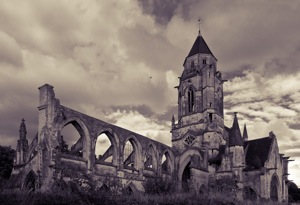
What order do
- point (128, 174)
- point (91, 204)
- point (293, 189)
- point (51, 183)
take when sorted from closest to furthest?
1. point (91, 204)
2. point (51, 183)
3. point (128, 174)
4. point (293, 189)

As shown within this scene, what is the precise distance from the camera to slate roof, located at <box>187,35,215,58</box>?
3934 cm

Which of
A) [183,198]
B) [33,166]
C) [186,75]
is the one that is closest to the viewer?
[183,198]

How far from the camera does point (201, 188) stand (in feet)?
101

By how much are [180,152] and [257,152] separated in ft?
23.7

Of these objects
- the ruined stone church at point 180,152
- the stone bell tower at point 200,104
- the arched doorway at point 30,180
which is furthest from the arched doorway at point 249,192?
the arched doorway at point 30,180

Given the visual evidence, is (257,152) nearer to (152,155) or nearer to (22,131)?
(152,155)

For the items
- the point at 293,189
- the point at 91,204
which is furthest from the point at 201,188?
the point at 293,189

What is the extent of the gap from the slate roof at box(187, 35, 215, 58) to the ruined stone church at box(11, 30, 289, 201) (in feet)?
0.35

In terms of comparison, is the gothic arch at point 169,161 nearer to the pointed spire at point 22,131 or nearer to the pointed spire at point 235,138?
the pointed spire at point 235,138

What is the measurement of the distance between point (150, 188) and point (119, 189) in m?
2.04

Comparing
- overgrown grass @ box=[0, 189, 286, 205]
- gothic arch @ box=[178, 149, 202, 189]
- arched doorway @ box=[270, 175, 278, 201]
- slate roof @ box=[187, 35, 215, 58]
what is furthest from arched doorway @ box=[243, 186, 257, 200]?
slate roof @ box=[187, 35, 215, 58]

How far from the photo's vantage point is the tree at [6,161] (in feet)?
103

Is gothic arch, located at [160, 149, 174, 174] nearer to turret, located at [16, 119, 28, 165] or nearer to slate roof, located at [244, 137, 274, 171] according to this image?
slate roof, located at [244, 137, 274, 171]

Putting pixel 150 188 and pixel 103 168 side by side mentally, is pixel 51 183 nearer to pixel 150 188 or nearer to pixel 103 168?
pixel 103 168
